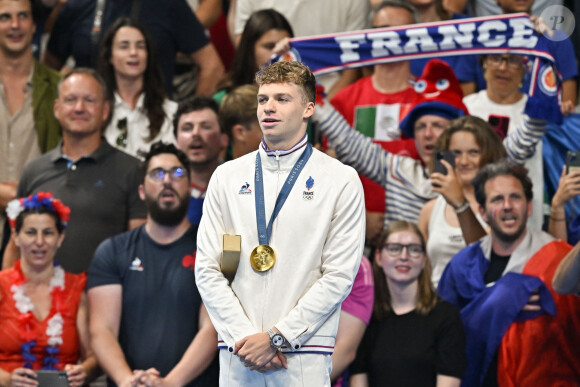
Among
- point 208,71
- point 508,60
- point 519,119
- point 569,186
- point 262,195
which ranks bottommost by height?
point 262,195

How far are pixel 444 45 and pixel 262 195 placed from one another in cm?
328

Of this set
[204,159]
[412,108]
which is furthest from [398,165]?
[204,159]

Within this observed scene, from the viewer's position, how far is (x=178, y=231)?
6227 mm

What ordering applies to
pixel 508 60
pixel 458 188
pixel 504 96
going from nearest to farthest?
pixel 458 188, pixel 508 60, pixel 504 96

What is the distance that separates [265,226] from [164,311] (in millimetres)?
2013

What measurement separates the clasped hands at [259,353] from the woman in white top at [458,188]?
2.69 m

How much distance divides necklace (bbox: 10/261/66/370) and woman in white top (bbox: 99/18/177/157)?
4.33 ft

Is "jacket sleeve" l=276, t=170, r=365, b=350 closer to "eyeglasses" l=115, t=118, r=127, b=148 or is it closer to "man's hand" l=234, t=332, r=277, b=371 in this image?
"man's hand" l=234, t=332, r=277, b=371

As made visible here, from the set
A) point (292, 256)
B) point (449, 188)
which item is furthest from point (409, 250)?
point (292, 256)

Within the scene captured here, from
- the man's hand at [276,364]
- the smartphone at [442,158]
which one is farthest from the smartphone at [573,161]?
the man's hand at [276,364]

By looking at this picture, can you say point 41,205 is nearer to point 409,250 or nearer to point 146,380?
point 146,380

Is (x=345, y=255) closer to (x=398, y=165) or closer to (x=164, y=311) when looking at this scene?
(x=164, y=311)

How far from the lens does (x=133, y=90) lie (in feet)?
25.0

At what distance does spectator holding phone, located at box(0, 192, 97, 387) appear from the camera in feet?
20.5
